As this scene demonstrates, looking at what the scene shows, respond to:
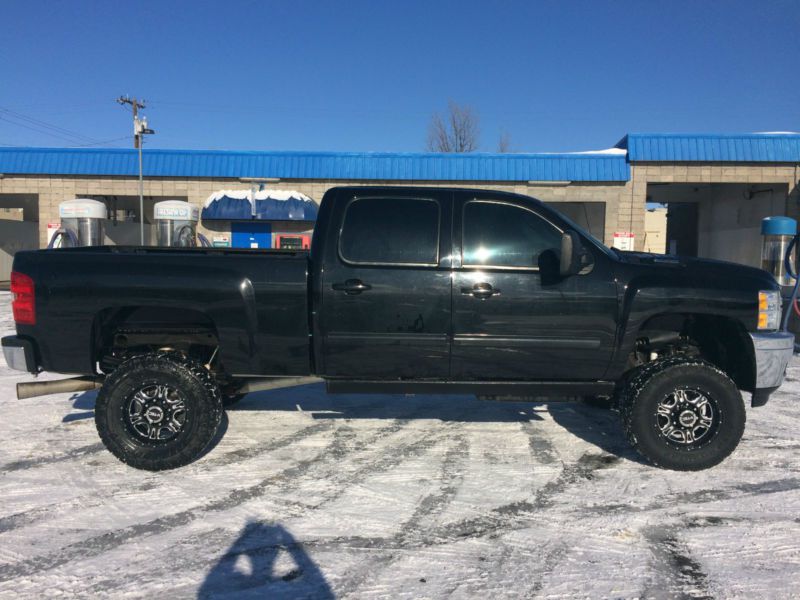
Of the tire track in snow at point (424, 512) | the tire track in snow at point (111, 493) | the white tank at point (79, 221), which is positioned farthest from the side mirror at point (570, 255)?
the white tank at point (79, 221)

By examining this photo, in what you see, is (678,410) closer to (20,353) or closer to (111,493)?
(111,493)

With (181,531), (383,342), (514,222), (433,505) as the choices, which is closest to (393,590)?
(433,505)

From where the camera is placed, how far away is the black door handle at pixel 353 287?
13.2 ft

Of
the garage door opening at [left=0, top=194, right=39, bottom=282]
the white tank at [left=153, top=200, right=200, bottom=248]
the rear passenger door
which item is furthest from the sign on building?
the garage door opening at [left=0, top=194, right=39, bottom=282]

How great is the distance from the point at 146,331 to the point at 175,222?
14.0m

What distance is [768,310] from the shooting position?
4105 mm

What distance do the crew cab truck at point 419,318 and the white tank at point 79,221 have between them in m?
14.6

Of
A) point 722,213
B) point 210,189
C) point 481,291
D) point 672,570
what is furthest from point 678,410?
point 722,213

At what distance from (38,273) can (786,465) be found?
5848mm

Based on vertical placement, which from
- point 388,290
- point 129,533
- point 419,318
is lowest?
point 129,533

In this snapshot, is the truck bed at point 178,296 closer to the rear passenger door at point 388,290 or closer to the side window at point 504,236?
the rear passenger door at point 388,290

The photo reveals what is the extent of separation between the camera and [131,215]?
30406mm

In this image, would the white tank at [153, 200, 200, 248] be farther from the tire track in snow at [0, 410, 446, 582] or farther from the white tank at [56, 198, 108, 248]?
the tire track in snow at [0, 410, 446, 582]

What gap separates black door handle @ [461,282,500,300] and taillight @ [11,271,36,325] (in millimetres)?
3167
